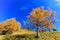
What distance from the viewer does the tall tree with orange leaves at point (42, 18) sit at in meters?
8.88

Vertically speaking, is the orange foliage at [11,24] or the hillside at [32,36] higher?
the orange foliage at [11,24]

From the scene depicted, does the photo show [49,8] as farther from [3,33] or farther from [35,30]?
[3,33]

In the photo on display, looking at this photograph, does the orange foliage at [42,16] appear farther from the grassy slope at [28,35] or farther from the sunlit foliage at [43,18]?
the grassy slope at [28,35]

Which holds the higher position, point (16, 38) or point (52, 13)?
point (52, 13)

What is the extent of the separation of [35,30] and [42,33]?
0.58 feet

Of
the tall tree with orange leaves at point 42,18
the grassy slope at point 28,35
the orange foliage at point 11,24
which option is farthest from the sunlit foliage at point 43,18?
the orange foliage at point 11,24

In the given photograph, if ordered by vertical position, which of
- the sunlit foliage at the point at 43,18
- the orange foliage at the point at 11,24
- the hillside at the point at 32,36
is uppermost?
the sunlit foliage at the point at 43,18

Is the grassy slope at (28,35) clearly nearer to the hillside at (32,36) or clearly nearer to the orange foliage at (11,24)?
the hillside at (32,36)

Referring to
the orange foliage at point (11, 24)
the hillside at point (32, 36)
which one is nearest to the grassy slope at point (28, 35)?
the hillside at point (32, 36)

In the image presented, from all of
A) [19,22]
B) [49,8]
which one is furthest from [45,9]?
[19,22]

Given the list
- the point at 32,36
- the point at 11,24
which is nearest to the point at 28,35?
the point at 32,36

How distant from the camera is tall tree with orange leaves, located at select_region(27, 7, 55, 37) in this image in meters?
8.88

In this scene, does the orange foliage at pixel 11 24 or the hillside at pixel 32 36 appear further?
the hillside at pixel 32 36

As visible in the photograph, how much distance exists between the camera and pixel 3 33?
891 centimetres
